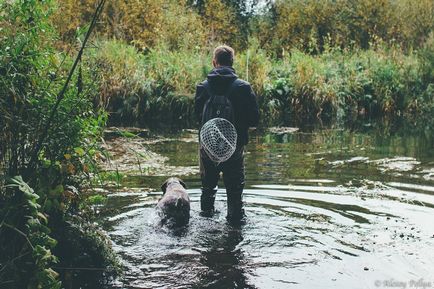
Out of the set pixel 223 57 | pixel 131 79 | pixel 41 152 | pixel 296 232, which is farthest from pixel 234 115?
pixel 131 79

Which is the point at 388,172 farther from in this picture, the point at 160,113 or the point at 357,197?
the point at 160,113

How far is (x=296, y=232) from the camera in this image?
6930mm

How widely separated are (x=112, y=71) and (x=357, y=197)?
10952 millimetres

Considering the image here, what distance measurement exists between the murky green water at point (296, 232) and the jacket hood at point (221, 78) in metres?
1.70

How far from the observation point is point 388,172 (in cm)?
1072

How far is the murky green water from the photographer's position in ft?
18.0

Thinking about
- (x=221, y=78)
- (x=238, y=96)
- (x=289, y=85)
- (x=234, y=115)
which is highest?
(x=289, y=85)

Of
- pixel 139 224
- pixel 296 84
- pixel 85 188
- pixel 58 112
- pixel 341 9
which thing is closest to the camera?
pixel 58 112

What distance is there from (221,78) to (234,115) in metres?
0.48

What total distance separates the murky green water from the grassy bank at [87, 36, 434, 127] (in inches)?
249

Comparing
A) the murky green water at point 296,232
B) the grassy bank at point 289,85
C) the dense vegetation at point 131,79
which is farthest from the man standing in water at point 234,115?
the grassy bank at point 289,85

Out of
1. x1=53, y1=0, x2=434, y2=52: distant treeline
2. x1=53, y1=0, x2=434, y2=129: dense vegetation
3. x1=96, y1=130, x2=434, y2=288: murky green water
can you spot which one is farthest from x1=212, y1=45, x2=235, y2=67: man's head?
x1=53, y1=0, x2=434, y2=52: distant treeline

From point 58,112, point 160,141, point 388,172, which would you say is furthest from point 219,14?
point 58,112

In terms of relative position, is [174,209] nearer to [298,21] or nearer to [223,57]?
[223,57]
